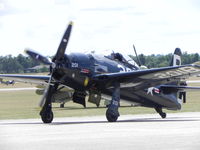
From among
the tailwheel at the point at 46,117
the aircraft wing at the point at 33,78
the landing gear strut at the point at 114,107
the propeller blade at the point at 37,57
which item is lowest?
the tailwheel at the point at 46,117

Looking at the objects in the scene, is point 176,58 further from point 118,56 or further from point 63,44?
point 63,44

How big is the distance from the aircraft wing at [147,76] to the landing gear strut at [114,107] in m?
0.33

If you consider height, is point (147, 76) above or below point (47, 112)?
above

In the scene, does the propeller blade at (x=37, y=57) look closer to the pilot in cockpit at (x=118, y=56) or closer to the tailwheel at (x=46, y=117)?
the tailwheel at (x=46, y=117)

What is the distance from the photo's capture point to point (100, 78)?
926 inches

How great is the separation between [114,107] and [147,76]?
1.77 metres

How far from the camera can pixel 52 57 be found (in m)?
22.4

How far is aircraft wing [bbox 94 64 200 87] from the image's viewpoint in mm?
22808

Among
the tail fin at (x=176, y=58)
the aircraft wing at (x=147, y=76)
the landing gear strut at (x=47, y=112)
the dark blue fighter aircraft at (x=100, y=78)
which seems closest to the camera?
the dark blue fighter aircraft at (x=100, y=78)

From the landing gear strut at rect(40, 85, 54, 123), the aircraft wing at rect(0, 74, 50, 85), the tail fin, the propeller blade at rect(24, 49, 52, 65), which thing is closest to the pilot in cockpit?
the aircraft wing at rect(0, 74, 50, 85)

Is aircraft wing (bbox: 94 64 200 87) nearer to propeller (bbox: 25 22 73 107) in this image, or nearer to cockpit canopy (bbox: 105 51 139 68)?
cockpit canopy (bbox: 105 51 139 68)

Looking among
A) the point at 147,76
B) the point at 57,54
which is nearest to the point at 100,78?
the point at 147,76

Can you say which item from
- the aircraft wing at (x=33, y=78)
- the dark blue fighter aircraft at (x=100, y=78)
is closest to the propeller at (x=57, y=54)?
→ the dark blue fighter aircraft at (x=100, y=78)

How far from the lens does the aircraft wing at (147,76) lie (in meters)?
22.8
